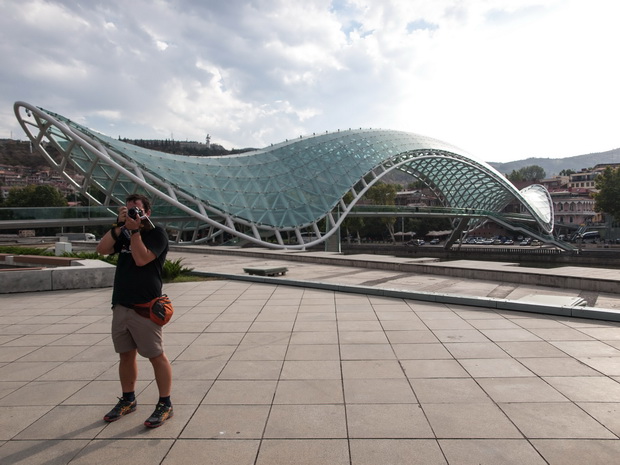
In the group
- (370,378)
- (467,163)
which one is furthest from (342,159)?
(370,378)

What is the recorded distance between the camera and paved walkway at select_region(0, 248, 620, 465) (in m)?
3.30

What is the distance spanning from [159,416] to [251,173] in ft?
125

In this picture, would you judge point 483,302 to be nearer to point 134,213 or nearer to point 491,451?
point 491,451

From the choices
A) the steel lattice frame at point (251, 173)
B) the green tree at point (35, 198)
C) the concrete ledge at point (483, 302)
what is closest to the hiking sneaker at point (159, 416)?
the concrete ledge at point (483, 302)

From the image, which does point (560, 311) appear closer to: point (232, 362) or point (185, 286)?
point (232, 362)

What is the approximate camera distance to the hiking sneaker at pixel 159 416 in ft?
12.1

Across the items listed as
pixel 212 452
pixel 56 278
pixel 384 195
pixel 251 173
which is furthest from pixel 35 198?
pixel 212 452

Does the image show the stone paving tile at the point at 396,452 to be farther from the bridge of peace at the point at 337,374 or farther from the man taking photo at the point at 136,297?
the man taking photo at the point at 136,297

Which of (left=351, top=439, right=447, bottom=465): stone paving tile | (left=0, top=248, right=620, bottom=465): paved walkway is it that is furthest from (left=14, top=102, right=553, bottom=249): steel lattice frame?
(left=351, top=439, right=447, bottom=465): stone paving tile

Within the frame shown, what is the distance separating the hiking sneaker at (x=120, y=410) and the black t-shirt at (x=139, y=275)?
3.22ft

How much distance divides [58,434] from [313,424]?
223cm

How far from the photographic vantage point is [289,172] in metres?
41.8

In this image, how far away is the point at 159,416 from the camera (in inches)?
148

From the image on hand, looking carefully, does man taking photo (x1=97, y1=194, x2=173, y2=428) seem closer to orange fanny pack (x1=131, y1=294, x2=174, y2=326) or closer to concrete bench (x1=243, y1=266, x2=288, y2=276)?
orange fanny pack (x1=131, y1=294, x2=174, y2=326)
